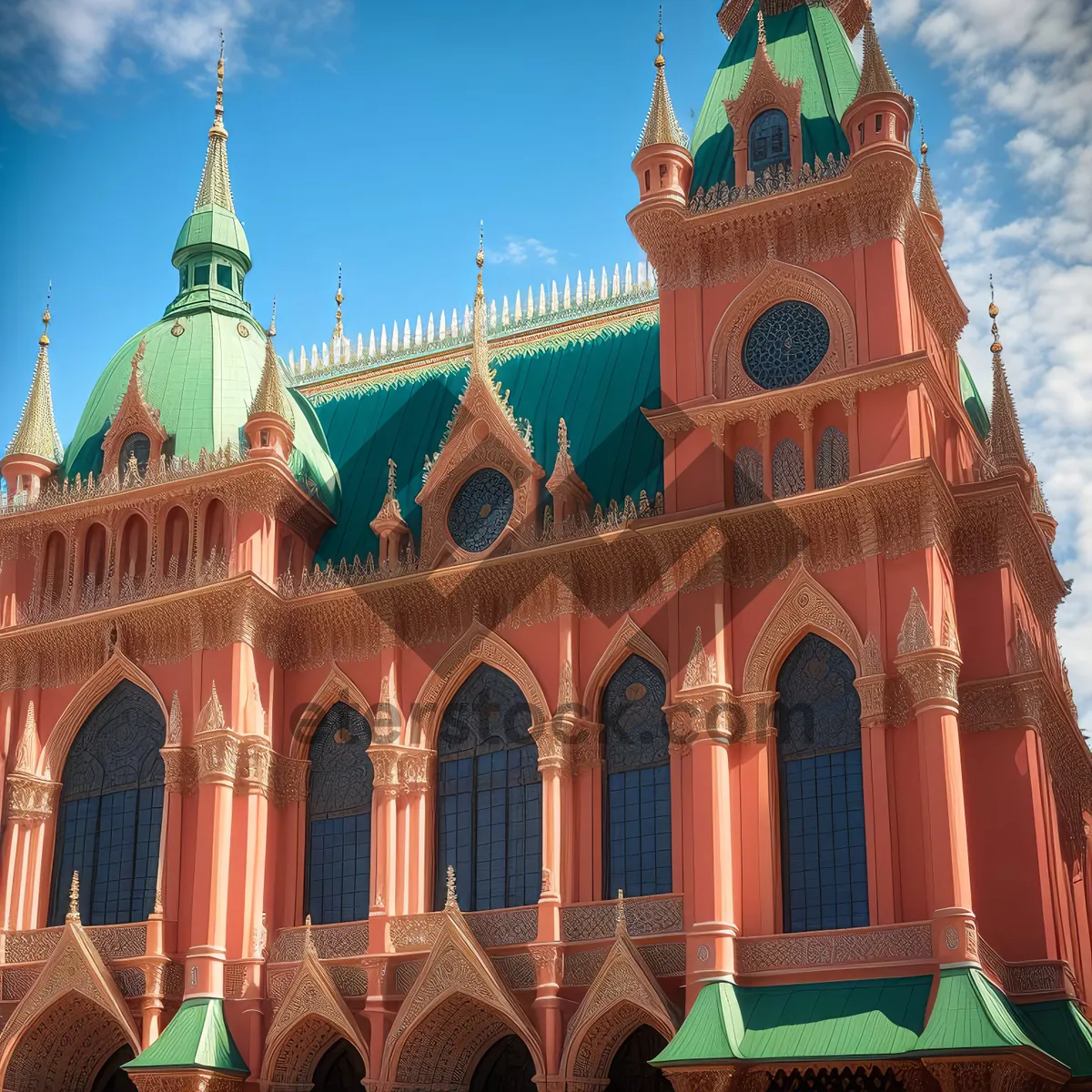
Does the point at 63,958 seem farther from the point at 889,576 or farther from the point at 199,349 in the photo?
the point at 889,576

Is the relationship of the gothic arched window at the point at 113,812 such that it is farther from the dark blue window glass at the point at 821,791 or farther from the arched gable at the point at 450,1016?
the dark blue window glass at the point at 821,791

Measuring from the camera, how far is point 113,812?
3509 centimetres

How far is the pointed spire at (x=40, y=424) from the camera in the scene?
38438mm

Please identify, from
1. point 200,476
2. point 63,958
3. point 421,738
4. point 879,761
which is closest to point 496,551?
point 421,738

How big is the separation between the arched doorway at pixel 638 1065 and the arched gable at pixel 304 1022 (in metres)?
4.53

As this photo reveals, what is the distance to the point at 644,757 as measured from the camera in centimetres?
3145

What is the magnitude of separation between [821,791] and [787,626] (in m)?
2.95

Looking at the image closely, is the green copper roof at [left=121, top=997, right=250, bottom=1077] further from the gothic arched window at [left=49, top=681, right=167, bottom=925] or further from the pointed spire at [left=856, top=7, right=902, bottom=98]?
the pointed spire at [left=856, top=7, right=902, bottom=98]

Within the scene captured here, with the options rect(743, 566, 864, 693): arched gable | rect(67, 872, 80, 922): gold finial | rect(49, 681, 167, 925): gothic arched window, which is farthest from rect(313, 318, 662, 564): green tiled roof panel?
rect(67, 872, 80, 922): gold finial

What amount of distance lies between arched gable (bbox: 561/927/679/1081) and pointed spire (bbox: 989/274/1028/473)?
38.2ft

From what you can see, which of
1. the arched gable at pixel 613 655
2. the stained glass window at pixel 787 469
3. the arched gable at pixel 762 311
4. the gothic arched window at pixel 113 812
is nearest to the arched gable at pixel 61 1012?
the gothic arched window at pixel 113 812

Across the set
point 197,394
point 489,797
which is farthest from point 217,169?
point 489,797

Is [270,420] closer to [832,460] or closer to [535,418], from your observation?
[535,418]

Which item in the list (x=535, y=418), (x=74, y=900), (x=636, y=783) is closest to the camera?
(x=636, y=783)
